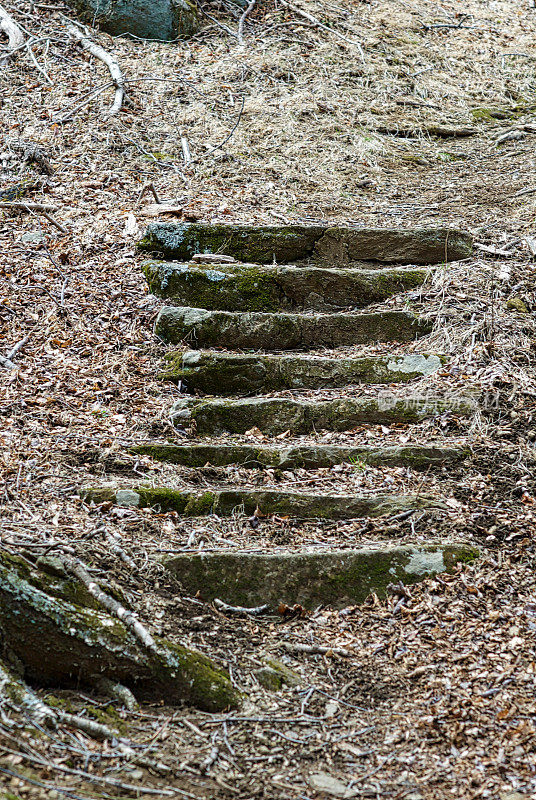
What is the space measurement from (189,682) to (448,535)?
1591mm

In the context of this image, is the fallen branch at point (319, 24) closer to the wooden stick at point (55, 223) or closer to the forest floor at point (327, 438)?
the forest floor at point (327, 438)

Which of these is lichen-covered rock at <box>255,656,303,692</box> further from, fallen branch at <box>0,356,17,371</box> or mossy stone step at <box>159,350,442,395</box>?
fallen branch at <box>0,356,17,371</box>

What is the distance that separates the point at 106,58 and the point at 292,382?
571 centimetres

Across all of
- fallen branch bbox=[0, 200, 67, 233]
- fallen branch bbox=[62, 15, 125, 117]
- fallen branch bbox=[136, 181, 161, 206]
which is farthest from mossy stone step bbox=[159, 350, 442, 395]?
fallen branch bbox=[62, 15, 125, 117]

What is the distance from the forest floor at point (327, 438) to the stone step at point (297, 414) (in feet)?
0.45

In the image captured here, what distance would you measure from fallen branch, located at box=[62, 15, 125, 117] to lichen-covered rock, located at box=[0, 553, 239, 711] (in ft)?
19.9

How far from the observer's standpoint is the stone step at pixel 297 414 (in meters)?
4.24

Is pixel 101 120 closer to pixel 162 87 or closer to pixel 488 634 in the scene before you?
pixel 162 87

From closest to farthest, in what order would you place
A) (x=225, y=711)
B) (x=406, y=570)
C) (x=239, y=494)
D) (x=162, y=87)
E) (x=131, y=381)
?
(x=225, y=711) → (x=406, y=570) → (x=239, y=494) → (x=131, y=381) → (x=162, y=87)

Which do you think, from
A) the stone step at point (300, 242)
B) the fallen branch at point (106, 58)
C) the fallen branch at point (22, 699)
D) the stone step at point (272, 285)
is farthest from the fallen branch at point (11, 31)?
the fallen branch at point (22, 699)

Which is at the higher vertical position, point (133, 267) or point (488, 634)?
point (133, 267)

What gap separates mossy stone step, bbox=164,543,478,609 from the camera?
323cm

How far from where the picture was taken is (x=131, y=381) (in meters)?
4.51

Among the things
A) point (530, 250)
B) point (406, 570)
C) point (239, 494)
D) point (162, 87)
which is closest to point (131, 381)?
point (239, 494)
